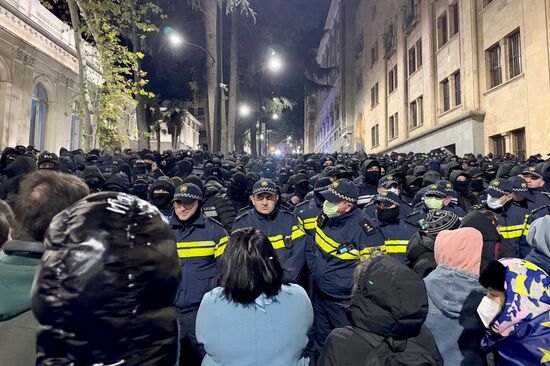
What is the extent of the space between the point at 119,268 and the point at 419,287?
4.62 feet

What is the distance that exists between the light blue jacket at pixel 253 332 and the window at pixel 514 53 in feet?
70.5

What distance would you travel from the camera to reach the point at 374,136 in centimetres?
4325

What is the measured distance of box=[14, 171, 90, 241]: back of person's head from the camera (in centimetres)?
177

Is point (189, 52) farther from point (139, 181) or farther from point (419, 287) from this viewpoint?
point (419, 287)

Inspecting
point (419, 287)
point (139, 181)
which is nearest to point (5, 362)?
point (419, 287)

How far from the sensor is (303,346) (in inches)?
89.2

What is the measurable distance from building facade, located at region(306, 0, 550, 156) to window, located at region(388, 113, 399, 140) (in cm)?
9

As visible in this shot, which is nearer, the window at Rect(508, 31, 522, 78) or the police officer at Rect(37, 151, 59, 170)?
the police officer at Rect(37, 151, 59, 170)

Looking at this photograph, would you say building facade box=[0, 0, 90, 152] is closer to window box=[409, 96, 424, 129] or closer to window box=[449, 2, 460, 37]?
window box=[449, 2, 460, 37]

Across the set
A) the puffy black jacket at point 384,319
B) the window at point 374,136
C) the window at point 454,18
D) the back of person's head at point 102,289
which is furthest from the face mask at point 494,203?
the window at point 374,136

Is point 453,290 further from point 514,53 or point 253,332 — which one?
point 514,53

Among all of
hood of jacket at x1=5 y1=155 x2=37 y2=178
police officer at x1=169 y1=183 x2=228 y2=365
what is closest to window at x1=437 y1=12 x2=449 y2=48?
hood of jacket at x1=5 y1=155 x2=37 y2=178

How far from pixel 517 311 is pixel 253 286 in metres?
1.51

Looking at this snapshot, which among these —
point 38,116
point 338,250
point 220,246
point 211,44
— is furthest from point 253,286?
point 38,116
